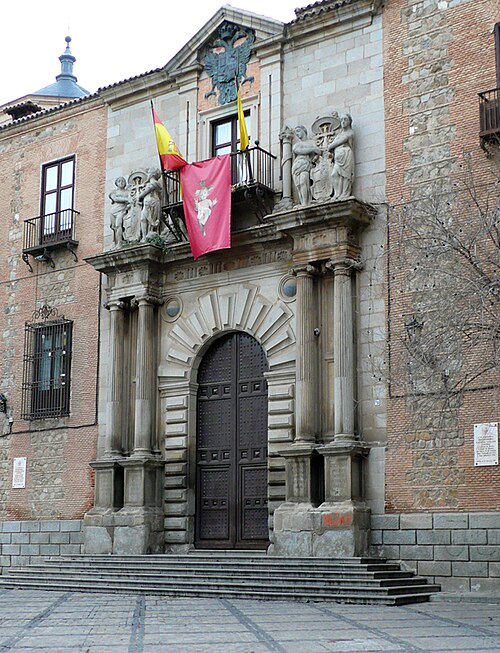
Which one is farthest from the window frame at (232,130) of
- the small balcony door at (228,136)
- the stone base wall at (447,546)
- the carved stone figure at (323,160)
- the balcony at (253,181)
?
the stone base wall at (447,546)

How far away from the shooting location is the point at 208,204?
66.5 feet

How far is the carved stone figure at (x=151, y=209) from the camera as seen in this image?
2156 centimetres

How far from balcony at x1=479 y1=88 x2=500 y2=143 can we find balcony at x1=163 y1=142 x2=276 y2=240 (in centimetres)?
427

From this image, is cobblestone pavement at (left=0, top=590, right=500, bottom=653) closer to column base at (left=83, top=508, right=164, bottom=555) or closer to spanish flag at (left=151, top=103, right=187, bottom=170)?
column base at (left=83, top=508, right=164, bottom=555)

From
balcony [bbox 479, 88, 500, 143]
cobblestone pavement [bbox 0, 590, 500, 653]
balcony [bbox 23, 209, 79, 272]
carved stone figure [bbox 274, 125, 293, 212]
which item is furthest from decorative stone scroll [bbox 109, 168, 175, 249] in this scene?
cobblestone pavement [bbox 0, 590, 500, 653]

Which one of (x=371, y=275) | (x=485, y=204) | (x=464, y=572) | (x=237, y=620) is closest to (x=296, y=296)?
(x=371, y=275)

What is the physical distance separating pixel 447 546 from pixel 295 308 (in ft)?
17.3

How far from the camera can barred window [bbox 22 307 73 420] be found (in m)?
22.8

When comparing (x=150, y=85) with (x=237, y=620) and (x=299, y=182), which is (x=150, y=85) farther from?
(x=237, y=620)

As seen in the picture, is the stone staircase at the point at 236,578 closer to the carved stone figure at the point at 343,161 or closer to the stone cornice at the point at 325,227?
the stone cornice at the point at 325,227

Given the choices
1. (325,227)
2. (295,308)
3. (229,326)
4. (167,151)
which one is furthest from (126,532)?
(167,151)

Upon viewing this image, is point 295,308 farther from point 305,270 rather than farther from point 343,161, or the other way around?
point 343,161

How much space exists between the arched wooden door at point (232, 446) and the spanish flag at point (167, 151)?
11.9 feet

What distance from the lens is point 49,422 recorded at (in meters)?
22.9
